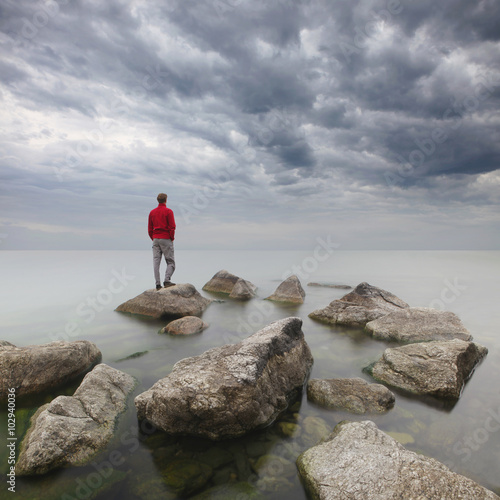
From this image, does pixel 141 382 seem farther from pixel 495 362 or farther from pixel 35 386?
pixel 495 362

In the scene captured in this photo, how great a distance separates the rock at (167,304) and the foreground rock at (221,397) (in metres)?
8.86

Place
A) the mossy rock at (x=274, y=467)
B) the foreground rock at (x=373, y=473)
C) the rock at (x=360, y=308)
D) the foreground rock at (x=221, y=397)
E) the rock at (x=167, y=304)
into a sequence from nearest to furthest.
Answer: the foreground rock at (x=373, y=473), the mossy rock at (x=274, y=467), the foreground rock at (x=221, y=397), the rock at (x=360, y=308), the rock at (x=167, y=304)

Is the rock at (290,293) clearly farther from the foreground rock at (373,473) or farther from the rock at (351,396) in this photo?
the foreground rock at (373,473)

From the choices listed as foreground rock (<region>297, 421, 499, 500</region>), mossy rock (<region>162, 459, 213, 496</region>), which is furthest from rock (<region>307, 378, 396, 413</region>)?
mossy rock (<region>162, 459, 213, 496</region>)

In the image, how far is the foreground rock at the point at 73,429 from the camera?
4609 mm

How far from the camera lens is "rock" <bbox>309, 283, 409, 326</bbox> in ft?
44.7

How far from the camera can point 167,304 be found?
49.2ft

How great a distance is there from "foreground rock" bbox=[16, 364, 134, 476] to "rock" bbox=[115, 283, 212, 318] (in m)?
8.14

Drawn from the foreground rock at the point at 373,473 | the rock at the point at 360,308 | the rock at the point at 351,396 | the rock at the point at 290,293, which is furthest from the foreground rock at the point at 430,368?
the rock at the point at 290,293

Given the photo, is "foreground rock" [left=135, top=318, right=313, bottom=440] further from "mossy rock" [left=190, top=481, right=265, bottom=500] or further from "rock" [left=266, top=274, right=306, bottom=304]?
"rock" [left=266, top=274, right=306, bottom=304]

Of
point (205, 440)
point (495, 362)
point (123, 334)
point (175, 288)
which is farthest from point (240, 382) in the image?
point (175, 288)

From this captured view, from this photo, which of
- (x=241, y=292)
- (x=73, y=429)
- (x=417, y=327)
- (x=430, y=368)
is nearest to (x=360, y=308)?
(x=417, y=327)

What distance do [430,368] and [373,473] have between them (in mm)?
4624

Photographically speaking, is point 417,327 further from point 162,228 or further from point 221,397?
point 162,228
